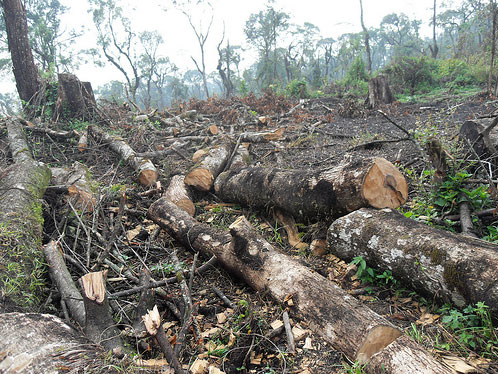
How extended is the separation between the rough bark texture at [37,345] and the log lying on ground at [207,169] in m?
3.01

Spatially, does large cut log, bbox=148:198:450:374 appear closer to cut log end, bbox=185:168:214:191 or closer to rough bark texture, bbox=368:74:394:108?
cut log end, bbox=185:168:214:191

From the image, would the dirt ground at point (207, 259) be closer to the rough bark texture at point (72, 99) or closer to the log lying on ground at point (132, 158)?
the log lying on ground at point (132, 158)

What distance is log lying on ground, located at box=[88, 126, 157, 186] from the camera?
Result: 16.0ft

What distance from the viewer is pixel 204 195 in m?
4.84

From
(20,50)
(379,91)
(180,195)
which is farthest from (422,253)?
Answer: (379,91)

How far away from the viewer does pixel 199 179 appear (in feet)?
15.1

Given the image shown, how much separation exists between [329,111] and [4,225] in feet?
35.7

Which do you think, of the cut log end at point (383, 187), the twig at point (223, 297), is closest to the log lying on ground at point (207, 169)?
the twig at point (223, 297)

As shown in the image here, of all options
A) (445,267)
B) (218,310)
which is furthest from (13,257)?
(445,267)

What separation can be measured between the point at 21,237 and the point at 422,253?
3.14 metres

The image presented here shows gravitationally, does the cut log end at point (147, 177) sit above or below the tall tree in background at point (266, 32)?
below

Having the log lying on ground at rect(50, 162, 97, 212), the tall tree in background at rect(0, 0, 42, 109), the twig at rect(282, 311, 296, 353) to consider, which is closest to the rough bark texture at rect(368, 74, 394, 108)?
the log lying on ground at rect(50, 162, 97, 212)

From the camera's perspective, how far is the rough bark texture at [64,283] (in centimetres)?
216

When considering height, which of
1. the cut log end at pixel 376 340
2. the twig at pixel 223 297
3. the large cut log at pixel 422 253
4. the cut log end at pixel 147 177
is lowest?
the twig at pixel 223 297
